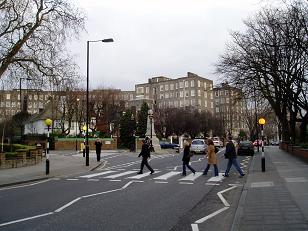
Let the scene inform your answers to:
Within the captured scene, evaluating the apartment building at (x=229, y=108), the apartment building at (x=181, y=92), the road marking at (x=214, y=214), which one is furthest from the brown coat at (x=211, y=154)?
the apartment building at (x=181, y=92)

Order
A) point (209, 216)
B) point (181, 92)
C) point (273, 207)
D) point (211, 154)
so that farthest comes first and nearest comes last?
point (181, 92), point (211, 154), point (273, 207), point (209, 216)

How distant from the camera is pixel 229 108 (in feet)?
361

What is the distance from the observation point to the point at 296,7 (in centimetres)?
2889

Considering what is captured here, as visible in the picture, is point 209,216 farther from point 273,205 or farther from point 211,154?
point 211,154

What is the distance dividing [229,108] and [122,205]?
10010cm

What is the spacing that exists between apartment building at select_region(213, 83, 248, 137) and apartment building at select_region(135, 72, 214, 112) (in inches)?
195

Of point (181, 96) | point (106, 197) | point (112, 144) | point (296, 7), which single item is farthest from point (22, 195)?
point (181, 96)

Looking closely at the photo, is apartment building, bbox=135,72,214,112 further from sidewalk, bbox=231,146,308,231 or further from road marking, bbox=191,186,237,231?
road marking, bbox=191,186,237,231

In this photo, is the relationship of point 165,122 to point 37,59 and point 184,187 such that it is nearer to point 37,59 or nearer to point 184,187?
point 37,59

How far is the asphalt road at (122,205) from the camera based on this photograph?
9297 mm

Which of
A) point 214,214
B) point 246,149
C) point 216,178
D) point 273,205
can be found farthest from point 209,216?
point 246,149

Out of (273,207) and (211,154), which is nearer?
(273,207)

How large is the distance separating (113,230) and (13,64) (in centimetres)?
2331

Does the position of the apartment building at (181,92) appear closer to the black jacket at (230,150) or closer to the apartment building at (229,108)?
the apartment building at (229,108)
